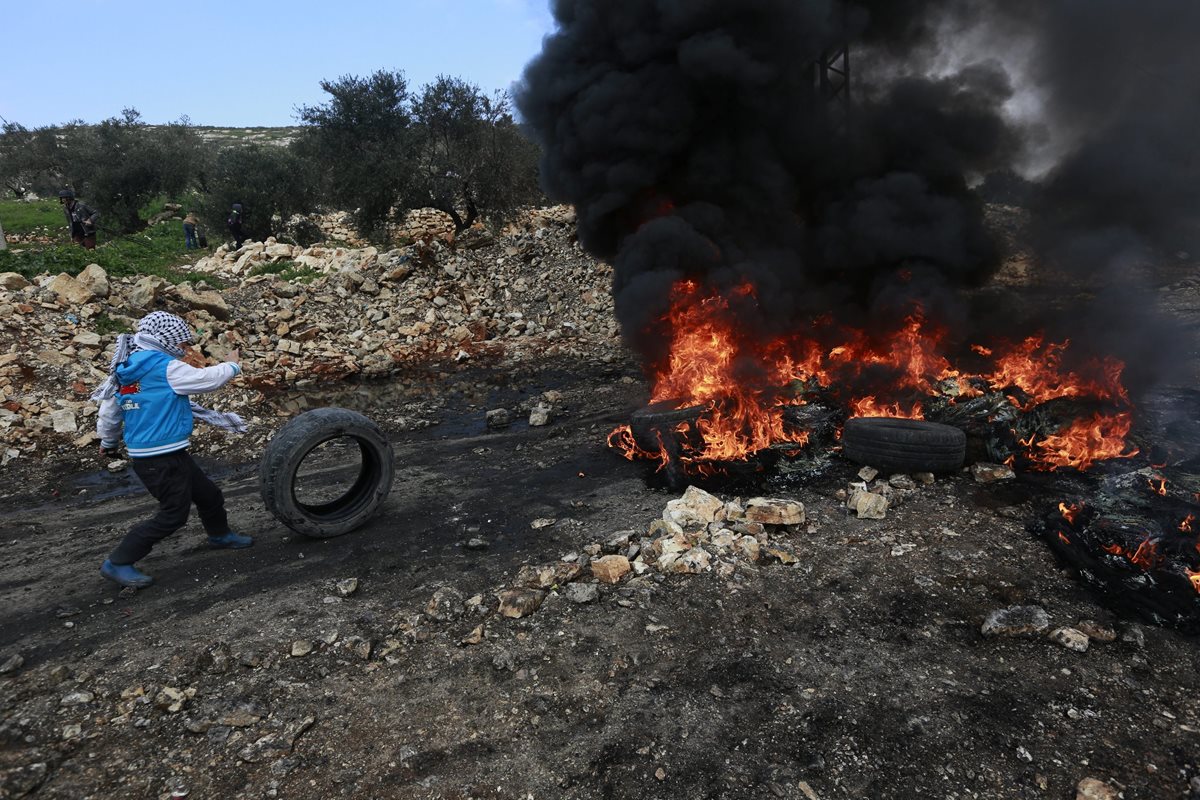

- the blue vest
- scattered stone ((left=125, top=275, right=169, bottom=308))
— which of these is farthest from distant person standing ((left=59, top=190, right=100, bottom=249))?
the blue vest

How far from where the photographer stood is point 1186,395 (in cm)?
827

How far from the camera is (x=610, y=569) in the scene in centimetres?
495

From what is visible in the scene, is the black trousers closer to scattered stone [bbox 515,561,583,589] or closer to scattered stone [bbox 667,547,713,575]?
scattered stone [bbox 515,561,583,589]

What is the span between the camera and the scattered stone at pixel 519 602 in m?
4.57

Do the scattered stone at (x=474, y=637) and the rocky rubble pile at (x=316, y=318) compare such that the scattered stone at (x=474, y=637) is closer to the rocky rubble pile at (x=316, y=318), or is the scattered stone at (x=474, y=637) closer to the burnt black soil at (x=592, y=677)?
the burnt black soil at (x=592, y=677)

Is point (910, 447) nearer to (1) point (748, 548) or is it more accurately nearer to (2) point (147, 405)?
(1) point (748, 548)

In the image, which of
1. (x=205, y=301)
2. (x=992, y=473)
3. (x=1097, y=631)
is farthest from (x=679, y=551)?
(x=205, y=301)

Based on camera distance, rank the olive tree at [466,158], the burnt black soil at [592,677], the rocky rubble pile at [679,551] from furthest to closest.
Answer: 1. the olive tree at [466,158]
2. the rocky rubble pile at [679,551]
3. the burnt black soil at [592,677]

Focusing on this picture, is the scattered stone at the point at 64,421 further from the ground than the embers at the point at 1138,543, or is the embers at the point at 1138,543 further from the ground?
the scattered stone at the point at 64,421

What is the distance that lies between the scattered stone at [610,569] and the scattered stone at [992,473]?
13.1 feet

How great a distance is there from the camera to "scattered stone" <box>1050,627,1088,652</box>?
3996 millimetres

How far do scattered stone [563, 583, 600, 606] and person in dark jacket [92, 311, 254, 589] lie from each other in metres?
3.22

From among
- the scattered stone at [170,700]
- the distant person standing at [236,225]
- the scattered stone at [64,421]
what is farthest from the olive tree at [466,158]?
the scattered stone at [170,700]

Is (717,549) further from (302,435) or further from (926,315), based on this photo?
(926,315)
